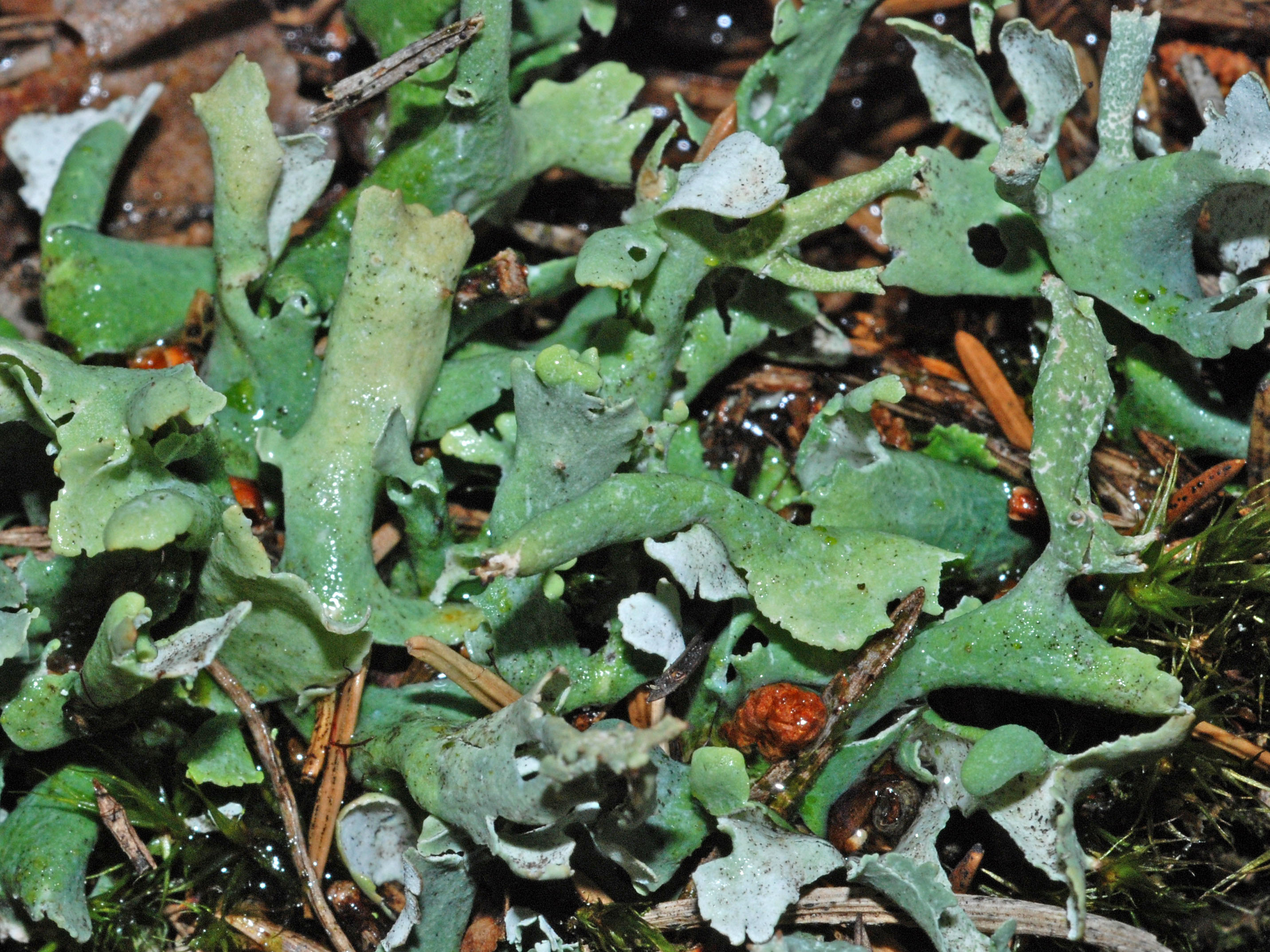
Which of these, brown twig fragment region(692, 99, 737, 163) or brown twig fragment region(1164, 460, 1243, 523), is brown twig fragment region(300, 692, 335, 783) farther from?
brown twig fragment region(1164, 460, 1243, 523)

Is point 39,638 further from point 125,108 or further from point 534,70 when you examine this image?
point 534,70

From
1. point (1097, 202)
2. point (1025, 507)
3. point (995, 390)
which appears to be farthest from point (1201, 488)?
point (1097, 202)

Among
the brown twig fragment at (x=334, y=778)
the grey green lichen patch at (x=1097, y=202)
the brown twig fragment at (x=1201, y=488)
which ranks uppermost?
the grey green lichen patch at (x=1097, y=202)

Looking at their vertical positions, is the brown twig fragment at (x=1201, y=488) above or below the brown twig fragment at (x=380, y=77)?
below

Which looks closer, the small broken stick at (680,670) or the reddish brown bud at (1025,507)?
the small broken stick at (680,670)

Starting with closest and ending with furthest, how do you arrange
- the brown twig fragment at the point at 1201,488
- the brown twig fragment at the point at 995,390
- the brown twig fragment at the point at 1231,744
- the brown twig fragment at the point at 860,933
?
1. the brown twig fragment at the point at 860,933
2. the brown twig fragment at the point at 1231,744
3. the brown twig fragment at the point at 1201,488
4. the brown twig fragment at the point at 995,390

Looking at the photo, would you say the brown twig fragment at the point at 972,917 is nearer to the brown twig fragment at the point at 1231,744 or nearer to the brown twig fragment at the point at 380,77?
the brown twig fragment at the point at 1231,744

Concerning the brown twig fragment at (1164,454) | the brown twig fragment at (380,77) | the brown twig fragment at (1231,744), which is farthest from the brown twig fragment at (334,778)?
the brown twig fragment at (1164,454)

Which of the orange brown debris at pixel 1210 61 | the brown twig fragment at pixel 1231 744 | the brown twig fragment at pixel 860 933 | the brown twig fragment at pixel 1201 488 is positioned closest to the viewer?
the brown twig fragment at pixel 860 933
